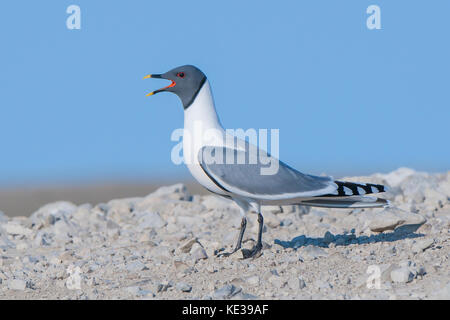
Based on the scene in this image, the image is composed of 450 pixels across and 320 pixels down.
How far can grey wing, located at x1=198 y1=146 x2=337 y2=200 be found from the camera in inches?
323

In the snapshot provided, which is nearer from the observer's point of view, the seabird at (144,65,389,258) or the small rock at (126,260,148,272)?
the seabird at (144,65,389,258)

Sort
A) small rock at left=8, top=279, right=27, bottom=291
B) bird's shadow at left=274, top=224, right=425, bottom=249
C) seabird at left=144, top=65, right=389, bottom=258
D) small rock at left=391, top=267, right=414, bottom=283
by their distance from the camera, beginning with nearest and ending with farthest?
1. small rock at left=391, top=267, right=414, bottom=283
2. small rock at left=8, top=279, right=27, bottom=291
3. seabird at left=144, top=65, right=389, bottom=258
4. bird's shadow at left=274, top=224, right=425, bottom=249

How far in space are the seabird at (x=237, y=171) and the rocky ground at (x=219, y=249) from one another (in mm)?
580

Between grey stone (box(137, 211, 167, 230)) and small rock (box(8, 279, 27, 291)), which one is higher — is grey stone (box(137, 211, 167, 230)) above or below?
above

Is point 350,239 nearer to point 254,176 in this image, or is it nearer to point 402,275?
point 254,176

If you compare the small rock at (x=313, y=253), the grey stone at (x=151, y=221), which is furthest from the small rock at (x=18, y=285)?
the grey stone at (x=151, y=221)

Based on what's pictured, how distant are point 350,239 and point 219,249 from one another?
1.63 metres

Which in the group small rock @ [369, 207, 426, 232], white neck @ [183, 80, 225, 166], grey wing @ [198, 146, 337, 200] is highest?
white neck @ [183, 80, 225, 166]

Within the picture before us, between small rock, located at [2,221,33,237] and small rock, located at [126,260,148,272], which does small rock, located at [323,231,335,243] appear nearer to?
small rock, located at [126,260,148,272]

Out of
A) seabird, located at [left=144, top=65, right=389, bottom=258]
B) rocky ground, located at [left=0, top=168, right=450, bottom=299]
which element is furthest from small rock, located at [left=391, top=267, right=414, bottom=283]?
seabird, located at [left=144, top=65, right=389, bottom=258]

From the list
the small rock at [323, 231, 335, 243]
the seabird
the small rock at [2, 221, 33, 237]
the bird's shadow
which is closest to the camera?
the seabird
